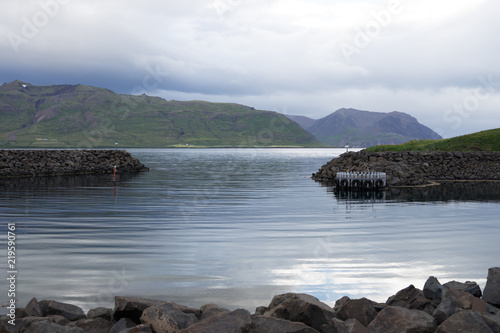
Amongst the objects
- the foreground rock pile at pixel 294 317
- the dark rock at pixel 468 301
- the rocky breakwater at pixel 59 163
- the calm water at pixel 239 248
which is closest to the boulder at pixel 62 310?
the foreground rock pile at pixel 294 317

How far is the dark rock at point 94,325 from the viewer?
9609mm

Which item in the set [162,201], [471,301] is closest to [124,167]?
[162,201]

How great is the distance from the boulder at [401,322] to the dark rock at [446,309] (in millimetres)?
554

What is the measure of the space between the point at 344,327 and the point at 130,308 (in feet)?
15.0

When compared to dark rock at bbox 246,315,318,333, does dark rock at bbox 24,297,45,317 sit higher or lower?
lower

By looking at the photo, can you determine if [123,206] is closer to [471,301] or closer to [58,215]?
[58,215]

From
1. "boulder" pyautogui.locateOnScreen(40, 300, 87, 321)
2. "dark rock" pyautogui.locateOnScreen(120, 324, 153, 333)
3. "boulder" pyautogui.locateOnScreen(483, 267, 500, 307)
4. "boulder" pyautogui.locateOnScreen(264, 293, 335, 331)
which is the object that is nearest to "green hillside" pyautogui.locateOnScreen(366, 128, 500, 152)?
"boulder" pyautogui.locateOnScreen(483, 267, 500, 307)

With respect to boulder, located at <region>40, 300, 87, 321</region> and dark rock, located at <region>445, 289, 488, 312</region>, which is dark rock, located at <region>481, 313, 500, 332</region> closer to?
dark rock, located at <region>445, 289, 488, 312</region>

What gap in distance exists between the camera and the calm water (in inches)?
549

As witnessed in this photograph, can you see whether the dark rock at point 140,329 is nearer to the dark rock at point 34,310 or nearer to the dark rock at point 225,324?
the dark rock at point 225,324

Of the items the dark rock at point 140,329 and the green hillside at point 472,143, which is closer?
the dark rock at point 140,329

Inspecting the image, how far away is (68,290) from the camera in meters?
13.7

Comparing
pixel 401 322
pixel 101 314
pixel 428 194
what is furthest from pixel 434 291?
pixel 428 194

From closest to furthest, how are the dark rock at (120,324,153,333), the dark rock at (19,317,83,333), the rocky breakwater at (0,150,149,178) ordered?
the dark rock at (120,324,153,333)
the dark rock at (19,317,83,333)
the rocky breakwater at (0,150,149,178)
